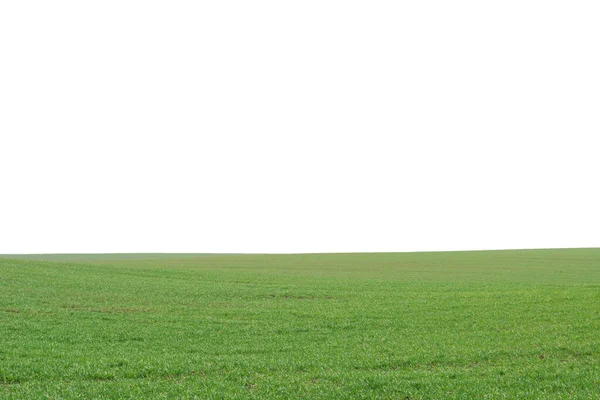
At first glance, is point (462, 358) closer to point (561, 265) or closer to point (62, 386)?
point (62, 386)

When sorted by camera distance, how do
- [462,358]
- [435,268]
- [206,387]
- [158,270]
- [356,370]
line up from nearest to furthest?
[206,387] < [356,370] < [462,358] < [158,270] < [435,268]

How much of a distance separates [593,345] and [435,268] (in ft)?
173

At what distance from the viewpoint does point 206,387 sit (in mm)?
17312

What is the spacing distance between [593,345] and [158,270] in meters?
46.1

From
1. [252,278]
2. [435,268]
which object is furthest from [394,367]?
[435,268]

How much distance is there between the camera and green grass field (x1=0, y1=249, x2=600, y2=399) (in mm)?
17484

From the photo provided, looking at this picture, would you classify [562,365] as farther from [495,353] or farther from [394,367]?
[394,367]

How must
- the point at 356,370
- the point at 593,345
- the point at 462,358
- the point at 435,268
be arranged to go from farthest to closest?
the point at 435,268 → the point at 593,345 → the point at 462,358 → the point at 356,370

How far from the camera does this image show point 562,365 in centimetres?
2009

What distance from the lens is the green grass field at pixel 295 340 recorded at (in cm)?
1748

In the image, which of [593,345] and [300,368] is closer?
[300,368]

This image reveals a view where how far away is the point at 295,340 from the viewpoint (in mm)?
25141

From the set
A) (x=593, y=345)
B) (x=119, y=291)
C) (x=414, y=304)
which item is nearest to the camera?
(x=593, y=345)

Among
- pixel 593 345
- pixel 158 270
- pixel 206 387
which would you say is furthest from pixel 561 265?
pixel 206 387
